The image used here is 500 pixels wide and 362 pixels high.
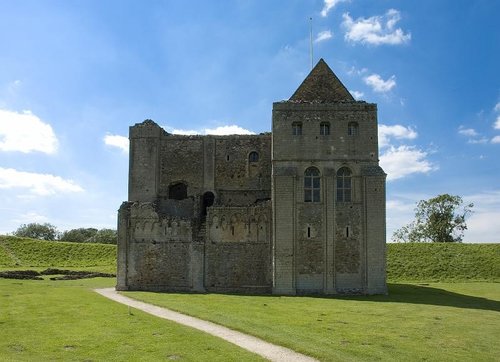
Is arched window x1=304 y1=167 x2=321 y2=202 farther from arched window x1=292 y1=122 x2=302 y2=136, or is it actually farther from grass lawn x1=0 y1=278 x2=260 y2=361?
grass lawn x1=0 y1=278 x2=260 y2=361

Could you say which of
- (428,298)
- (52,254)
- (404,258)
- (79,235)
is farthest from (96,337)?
(79,235)

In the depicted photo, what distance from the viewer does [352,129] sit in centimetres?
3550

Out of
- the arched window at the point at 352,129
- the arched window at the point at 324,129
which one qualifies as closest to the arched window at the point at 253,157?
the arched window at the point at 324,129

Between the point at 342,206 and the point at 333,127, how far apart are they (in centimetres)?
565

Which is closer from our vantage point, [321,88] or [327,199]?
[327,199]

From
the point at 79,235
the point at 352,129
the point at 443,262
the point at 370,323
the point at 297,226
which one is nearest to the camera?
the point at 370,323

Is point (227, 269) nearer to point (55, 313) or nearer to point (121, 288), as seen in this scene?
point (121, 288)

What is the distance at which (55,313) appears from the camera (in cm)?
2177

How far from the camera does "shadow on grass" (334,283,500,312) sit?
2775 cm

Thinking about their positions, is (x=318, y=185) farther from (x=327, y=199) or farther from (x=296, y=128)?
(x=296, y=128)

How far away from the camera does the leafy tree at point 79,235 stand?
106 m

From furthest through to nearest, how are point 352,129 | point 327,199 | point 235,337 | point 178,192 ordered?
point 178,192, point 352,129, point 327,199, point 235,337

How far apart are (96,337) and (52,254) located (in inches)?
1905

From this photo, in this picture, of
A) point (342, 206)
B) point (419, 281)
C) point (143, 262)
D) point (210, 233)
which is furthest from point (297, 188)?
point (419, 281)
